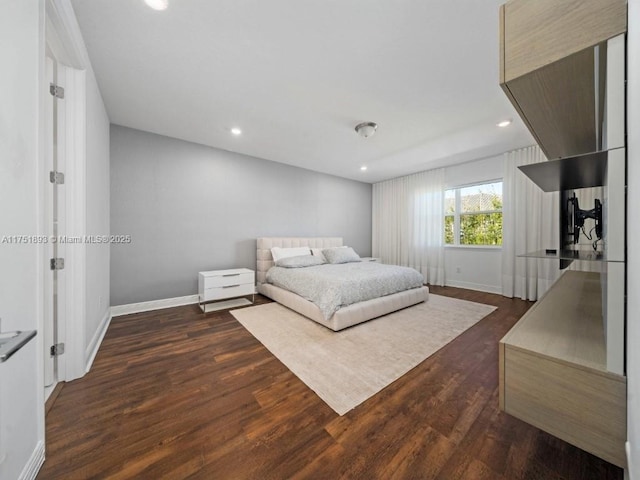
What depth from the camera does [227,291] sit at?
11.3 feet

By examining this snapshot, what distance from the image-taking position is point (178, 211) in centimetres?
356

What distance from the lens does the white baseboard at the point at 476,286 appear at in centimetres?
436

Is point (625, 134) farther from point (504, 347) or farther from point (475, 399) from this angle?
point (475, 399)

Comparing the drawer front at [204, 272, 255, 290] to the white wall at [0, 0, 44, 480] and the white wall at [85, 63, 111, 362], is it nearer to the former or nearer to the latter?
the white wall at [85, 63, 111, 362]

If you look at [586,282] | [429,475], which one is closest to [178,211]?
[429,475]

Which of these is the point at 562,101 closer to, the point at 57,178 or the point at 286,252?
the point at 57,178

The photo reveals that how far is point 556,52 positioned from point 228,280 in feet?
12.0

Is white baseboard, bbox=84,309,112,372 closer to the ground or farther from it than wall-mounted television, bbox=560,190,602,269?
closer to the ground

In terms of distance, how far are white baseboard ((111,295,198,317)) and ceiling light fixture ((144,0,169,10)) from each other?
128 inches

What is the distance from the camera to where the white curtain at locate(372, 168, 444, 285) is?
16.5ft

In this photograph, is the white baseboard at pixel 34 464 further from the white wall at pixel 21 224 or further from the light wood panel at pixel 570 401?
the light wood panel at pixel 570 401

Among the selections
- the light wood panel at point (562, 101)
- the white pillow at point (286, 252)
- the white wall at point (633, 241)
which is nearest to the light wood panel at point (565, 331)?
the white wall at point (633, 241)

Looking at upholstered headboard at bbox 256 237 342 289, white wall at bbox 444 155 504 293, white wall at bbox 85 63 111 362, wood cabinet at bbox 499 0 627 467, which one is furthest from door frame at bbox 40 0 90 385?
white wall at bbox 444 155 504 293

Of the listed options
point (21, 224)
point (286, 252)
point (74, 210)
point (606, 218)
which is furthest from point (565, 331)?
point (286, 252)
